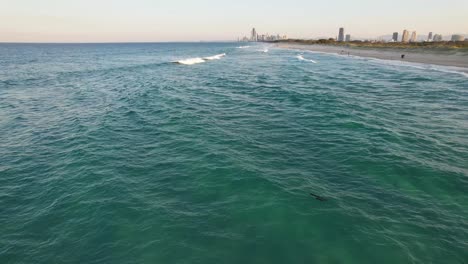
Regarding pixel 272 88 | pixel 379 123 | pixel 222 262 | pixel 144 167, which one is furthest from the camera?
pixel 272 88

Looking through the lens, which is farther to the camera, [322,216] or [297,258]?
[322,216]

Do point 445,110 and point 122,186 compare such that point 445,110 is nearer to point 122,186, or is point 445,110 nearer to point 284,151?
point 284,151

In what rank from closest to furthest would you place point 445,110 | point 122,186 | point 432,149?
point 122,186, point 432,149, point 445,110

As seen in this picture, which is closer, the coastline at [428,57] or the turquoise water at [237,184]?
the turquoise water at [237,184]

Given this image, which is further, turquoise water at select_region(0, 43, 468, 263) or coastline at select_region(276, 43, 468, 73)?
coastline at select_region(276, 43, 468, 73)

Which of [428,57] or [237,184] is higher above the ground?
[428,57]

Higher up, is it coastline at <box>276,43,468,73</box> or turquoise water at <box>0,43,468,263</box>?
coastline at <box>276,43,468,73</box>

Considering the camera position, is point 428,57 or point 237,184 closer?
point 237,184

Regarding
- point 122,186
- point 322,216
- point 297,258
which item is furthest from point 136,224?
point 322,216
